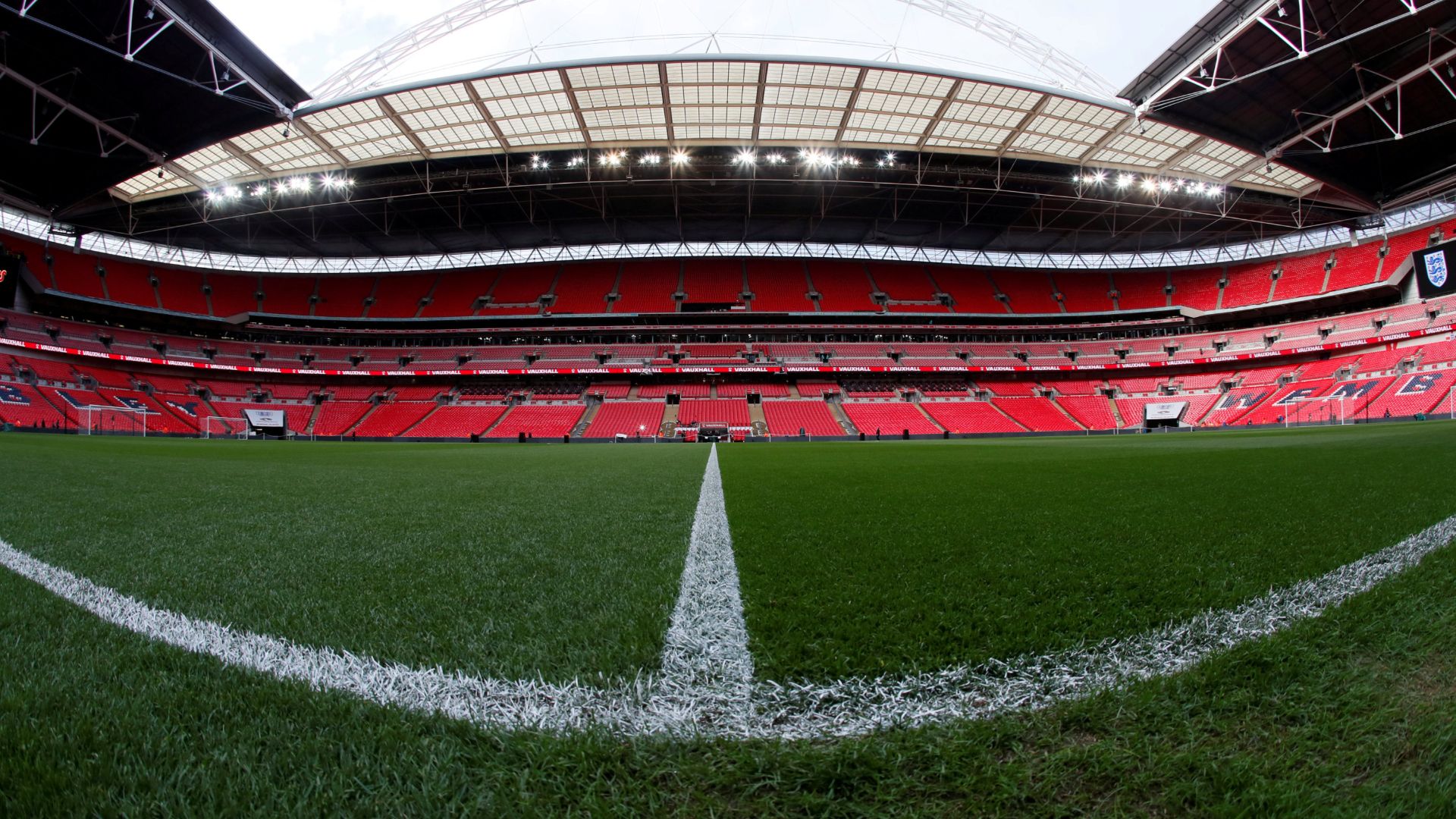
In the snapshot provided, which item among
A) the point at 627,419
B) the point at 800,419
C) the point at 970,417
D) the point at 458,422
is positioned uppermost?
the point at 458,422

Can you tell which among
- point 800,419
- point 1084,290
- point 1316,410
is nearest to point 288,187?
point 800,419

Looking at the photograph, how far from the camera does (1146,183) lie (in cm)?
2519

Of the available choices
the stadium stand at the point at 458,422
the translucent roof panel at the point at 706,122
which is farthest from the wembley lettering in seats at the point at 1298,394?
the stadium stand at the point at 458,422

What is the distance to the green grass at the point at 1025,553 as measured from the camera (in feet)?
4.46

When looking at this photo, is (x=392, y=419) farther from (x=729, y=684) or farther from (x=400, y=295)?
(x=729, y=684)

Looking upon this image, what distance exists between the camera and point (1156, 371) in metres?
37.7

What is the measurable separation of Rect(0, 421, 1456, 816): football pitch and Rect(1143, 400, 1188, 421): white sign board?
36.6 meters

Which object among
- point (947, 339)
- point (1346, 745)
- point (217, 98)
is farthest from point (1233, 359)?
point (217, 98)

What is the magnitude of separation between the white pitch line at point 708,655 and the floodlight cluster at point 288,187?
28888mm

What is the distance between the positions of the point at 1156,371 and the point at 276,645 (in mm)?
47164

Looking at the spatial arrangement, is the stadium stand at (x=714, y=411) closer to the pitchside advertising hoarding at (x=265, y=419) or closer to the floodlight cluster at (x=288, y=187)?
the floodlight cluster at (x=288, y=187)

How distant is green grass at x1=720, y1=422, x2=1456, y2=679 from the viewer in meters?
1.36

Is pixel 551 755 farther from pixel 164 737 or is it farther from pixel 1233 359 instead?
pixel 1233 359

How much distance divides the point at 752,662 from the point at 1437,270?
38152mm
